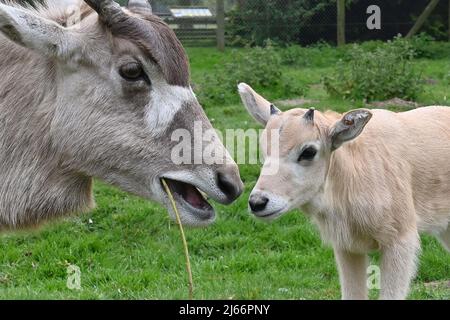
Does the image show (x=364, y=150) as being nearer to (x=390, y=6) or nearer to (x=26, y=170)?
(x=26, y=170)

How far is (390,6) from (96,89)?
1930 cm

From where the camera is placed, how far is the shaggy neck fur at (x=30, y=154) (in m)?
4.34

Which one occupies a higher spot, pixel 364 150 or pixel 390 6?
pixel 364 150

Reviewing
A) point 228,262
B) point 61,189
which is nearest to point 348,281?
point 228,262

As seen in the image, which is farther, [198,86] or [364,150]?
[198,86]

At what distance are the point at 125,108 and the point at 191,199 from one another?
553 millimetres

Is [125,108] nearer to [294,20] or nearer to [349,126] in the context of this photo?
[349,126]

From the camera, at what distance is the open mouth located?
429 centimetres

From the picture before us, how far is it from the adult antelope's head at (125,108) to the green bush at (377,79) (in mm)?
9971

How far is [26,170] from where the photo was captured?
171 inches

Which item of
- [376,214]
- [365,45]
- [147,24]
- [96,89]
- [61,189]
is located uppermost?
[147,24]

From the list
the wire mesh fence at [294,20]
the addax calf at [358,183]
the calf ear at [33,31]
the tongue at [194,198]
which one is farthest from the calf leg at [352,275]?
the wire mesh fence at [294,20]

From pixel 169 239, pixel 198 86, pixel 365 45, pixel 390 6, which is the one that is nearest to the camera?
pixel 169 239

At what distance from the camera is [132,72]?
14.0 feet
